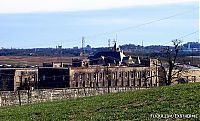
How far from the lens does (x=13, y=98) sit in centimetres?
4372

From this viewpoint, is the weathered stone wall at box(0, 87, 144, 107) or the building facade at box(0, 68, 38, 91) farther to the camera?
the building facade at box(0, 68, 38, 91)

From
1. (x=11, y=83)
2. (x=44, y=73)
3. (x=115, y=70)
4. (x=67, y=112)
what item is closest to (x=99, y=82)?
(x=115, y=70)

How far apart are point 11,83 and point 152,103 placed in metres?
68.0

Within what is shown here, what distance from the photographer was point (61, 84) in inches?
3381

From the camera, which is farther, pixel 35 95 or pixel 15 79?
pixel 15 79

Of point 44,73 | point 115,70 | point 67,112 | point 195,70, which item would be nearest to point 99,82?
point 115,70

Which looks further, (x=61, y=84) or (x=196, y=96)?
(x=61, y=84)

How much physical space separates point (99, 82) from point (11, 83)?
16512 mm

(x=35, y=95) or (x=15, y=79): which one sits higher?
(x=35, y=95)

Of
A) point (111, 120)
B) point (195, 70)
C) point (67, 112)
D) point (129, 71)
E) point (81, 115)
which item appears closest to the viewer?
point (111, 120)

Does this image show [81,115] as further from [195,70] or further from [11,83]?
[195,70]

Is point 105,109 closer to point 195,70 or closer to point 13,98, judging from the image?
point 13,98

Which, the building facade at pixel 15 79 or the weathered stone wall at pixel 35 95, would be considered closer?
the weathered stone wall at pixel 35 95

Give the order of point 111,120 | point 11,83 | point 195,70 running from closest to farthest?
point 111,120 < point 11,83 < point 195,70
